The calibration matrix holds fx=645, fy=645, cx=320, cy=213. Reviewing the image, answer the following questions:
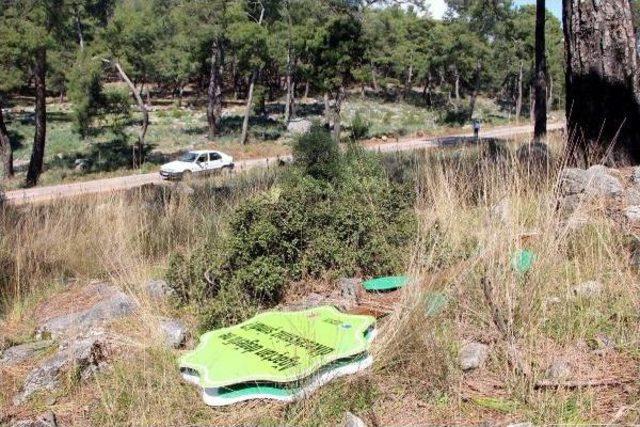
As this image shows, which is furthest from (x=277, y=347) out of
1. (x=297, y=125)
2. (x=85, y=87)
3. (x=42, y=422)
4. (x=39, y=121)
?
(x=297, y=125)

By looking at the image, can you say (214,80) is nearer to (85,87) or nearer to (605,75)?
(85,87)

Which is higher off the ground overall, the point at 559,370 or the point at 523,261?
the point at 523,261

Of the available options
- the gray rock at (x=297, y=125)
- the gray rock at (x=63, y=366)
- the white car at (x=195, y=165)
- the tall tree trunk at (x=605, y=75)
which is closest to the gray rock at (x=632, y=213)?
the tall tree trunk at (x=605, y=75)

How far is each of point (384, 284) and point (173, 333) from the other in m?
1.31

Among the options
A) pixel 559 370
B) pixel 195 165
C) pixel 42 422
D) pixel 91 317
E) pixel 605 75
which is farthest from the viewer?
pixel 195 165

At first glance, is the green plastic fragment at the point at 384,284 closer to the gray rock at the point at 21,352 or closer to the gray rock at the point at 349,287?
the gray rock at the point at 349,287

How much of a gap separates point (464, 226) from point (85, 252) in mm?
3368

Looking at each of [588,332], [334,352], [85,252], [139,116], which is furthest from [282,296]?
[139,116]

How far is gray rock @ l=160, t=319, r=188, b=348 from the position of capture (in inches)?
134

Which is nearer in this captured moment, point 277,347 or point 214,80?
point 277,347

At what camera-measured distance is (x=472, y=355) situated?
2854 mm

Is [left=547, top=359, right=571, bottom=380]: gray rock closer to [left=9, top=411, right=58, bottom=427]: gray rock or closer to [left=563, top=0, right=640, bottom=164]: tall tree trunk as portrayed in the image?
[left=9, top=411, right=58, bottom=427]: gray rock

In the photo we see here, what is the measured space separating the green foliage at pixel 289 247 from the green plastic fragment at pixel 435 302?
3.62ft

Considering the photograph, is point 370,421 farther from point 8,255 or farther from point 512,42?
point 512,42
